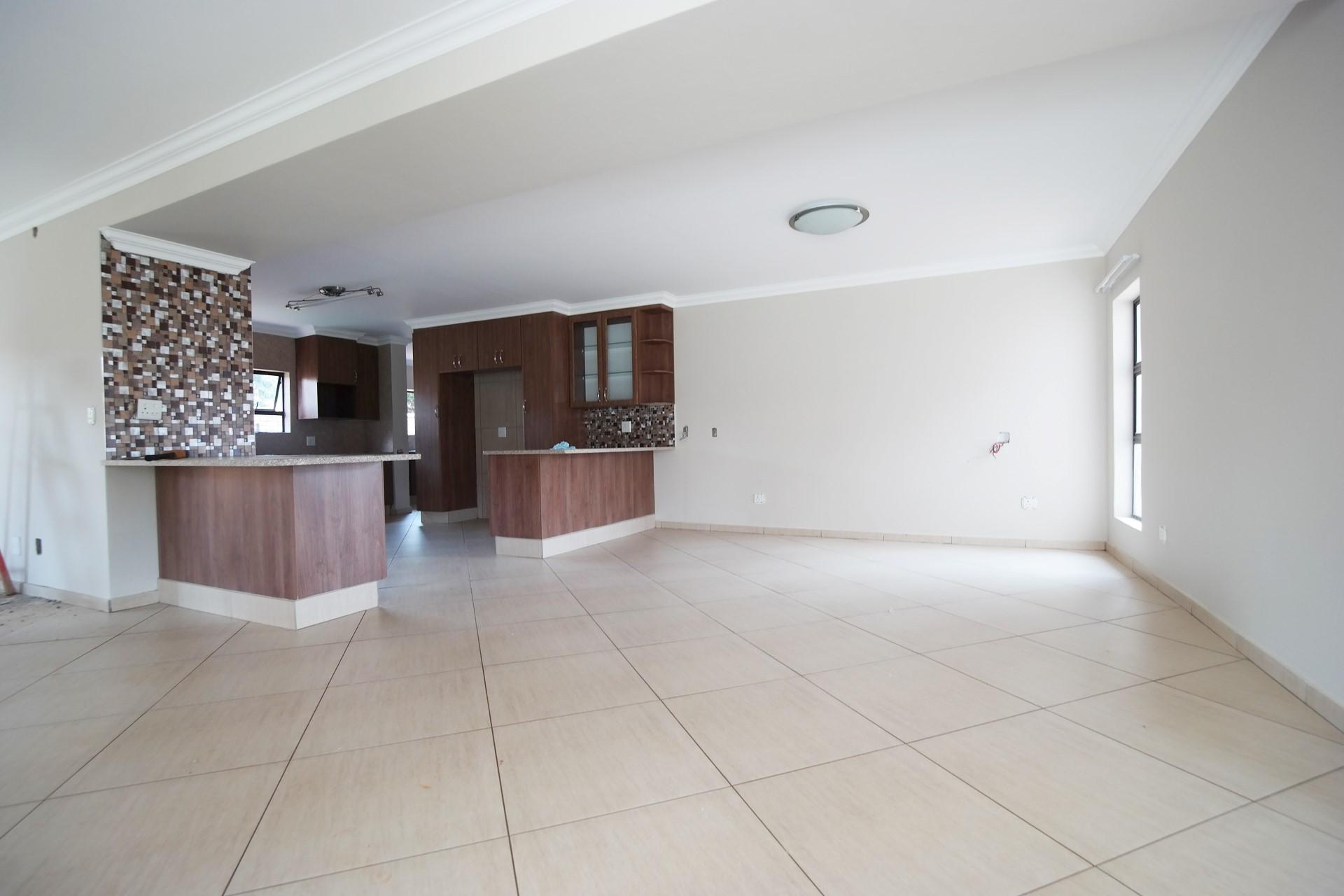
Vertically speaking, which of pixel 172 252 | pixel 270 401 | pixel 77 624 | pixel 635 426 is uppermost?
pixel 172 252

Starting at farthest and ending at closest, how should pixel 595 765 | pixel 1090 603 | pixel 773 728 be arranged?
pixel 1090 603 → pixel 773 728 → pixel 595 765

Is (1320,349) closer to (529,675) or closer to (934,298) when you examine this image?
(529,675)

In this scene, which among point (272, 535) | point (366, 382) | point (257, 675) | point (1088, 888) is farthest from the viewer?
point (366, 382)

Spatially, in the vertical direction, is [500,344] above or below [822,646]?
above

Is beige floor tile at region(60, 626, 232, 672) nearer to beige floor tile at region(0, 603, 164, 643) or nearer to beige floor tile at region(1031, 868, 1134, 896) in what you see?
beige floor tile at region(0, 603, 164, 643)

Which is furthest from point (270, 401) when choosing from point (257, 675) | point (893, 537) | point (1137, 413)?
point (1137, 413)

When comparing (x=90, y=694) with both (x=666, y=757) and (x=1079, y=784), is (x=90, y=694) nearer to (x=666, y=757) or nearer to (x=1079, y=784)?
(x=666, y=757)

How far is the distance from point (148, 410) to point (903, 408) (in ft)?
18.8

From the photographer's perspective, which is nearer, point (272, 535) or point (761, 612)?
point (272, 535)

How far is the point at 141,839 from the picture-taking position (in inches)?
56.4

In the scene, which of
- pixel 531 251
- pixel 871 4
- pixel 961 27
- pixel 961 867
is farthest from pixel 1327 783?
pixel 531 251

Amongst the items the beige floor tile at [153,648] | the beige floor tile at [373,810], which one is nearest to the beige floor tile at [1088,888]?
the beige floor tile at [373,810]

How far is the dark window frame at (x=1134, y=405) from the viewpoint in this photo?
4.30 meters

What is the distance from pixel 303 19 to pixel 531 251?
2.55 m
